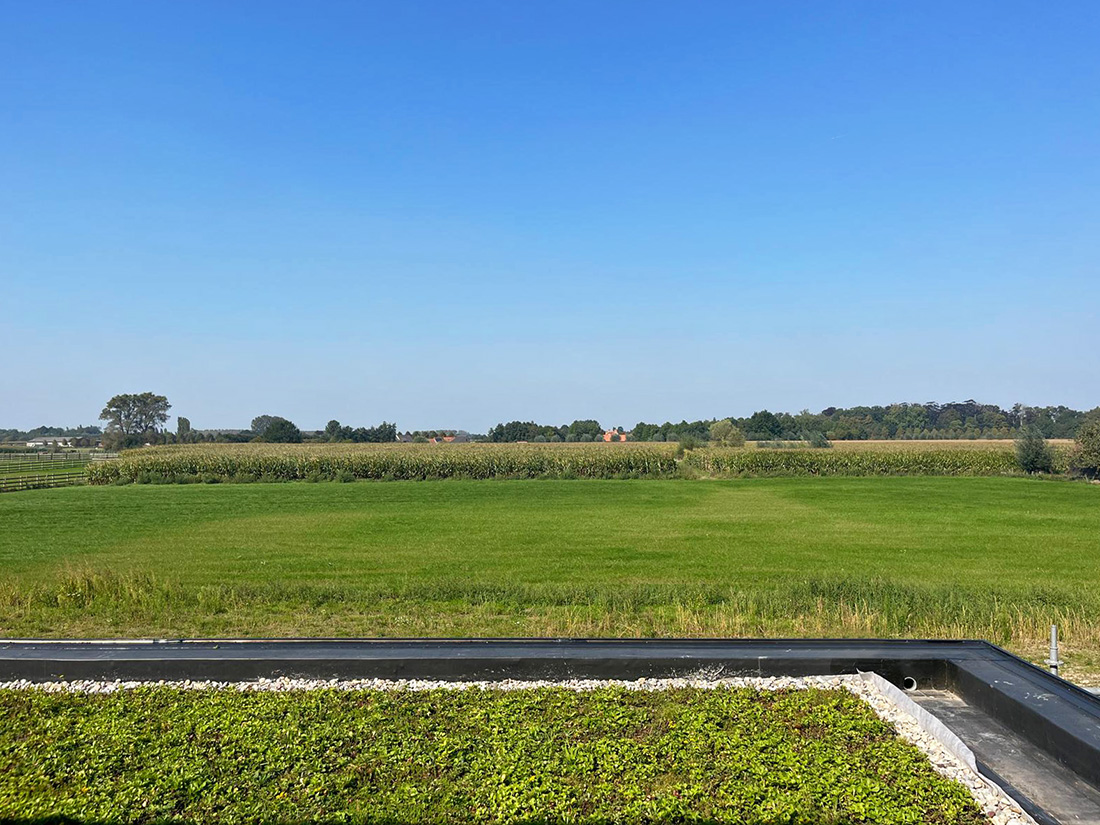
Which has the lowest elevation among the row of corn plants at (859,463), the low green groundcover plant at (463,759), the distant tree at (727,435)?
the low green groundcover plant at (463,759)

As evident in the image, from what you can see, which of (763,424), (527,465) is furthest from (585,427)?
(527,465)

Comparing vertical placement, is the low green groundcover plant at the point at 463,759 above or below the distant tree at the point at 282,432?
below

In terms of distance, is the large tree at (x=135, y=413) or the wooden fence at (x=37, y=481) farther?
the large tree at (x=135, y=413)

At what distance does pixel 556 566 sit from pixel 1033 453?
31945 mm

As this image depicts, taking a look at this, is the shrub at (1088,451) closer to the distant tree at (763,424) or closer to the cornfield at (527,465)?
the cornfield at (527,465)

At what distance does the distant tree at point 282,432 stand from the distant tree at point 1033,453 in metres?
54.9

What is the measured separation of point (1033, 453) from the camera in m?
34.2

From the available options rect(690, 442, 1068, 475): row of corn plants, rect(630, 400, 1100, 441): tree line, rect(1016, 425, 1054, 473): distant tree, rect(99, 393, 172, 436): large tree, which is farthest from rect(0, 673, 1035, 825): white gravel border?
rect(99, 393, 172, 436): large tree

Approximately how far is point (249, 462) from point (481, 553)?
77.7ft

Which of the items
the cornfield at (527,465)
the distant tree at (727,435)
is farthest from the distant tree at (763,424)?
the cornfield at (527,465)

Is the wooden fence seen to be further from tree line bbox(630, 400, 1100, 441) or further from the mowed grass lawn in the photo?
tree line bbox(630, 400, 1100, 441)

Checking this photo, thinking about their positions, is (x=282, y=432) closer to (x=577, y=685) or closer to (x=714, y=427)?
(x=714, y=427)

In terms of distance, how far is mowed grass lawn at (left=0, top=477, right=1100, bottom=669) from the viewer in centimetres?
786

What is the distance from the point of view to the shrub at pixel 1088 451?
30.8 m
